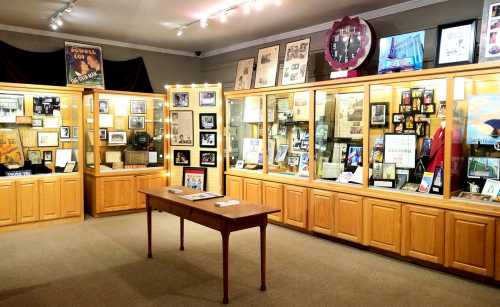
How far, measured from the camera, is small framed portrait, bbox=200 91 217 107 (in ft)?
22.5

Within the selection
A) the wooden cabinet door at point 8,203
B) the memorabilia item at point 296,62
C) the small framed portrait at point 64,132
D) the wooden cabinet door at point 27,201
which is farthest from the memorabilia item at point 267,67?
the wooden cabinet door at point 8,203

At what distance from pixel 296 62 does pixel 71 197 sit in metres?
4.21

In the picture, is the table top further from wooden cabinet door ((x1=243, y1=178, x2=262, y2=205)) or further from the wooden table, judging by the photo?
wooden cabinet door ((x1=243, y1=178, x2=262, y2=205))

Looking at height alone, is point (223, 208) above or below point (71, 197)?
above

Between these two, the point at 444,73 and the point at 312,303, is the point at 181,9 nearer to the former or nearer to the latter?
the point at 444,73

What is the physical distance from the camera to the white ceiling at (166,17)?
508 cm

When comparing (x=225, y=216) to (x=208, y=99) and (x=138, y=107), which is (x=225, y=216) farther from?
(x=138, y=107)

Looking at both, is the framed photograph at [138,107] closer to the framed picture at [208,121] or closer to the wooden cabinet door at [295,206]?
the framed picture at [208,121]

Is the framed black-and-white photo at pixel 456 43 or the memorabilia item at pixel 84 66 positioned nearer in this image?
the framed black-and-white photo at pixel 456 43

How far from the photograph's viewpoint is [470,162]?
4.17 m

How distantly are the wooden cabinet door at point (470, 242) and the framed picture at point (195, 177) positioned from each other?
371 cm

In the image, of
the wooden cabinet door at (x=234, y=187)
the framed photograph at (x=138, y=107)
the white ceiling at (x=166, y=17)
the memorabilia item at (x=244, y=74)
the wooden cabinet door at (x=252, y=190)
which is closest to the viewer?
the white ceiling at (x=166, y=17)

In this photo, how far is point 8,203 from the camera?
5.64 meters

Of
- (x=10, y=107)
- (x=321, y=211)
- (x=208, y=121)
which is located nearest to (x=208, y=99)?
(x=208, y=121)
